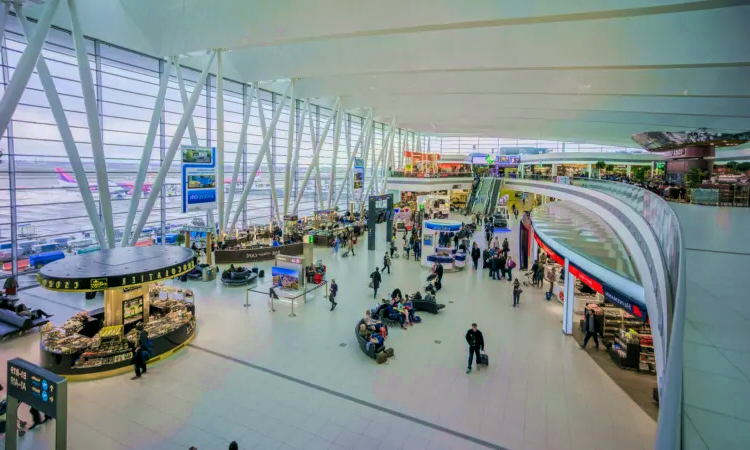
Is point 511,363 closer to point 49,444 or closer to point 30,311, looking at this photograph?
point 49,444

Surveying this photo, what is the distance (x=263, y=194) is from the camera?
49562 mm

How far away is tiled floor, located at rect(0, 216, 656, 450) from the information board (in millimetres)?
1623

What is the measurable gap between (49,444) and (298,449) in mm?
4027

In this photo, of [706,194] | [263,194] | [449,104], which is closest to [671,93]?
[706,194]

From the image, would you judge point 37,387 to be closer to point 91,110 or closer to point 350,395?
point 350,395

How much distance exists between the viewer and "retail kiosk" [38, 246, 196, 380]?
339 inches

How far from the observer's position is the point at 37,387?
5.14 meters

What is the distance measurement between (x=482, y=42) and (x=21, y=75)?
14648 millimetres

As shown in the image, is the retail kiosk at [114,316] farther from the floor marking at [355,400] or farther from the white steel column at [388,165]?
the white steel column at [388,165]

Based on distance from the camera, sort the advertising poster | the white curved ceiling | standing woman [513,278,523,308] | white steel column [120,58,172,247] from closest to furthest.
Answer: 1. the white curved ceiling
2. standing woman [513,278,523,308]
3. the advertising poster
4. white steel column [120,58,172,247]

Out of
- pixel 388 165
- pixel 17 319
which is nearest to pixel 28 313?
pixel 17 319

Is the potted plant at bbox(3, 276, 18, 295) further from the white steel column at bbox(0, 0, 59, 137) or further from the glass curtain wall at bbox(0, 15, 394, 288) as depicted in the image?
the white steel column at bbox(0, 0, 59, 137)

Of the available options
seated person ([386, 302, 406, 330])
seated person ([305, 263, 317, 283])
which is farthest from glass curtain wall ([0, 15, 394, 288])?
seated person ([386, 302, 406, 330])

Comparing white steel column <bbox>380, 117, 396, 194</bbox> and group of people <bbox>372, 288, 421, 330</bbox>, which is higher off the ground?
white steel column <bbox>380, 117, 396, 194</bbox>
